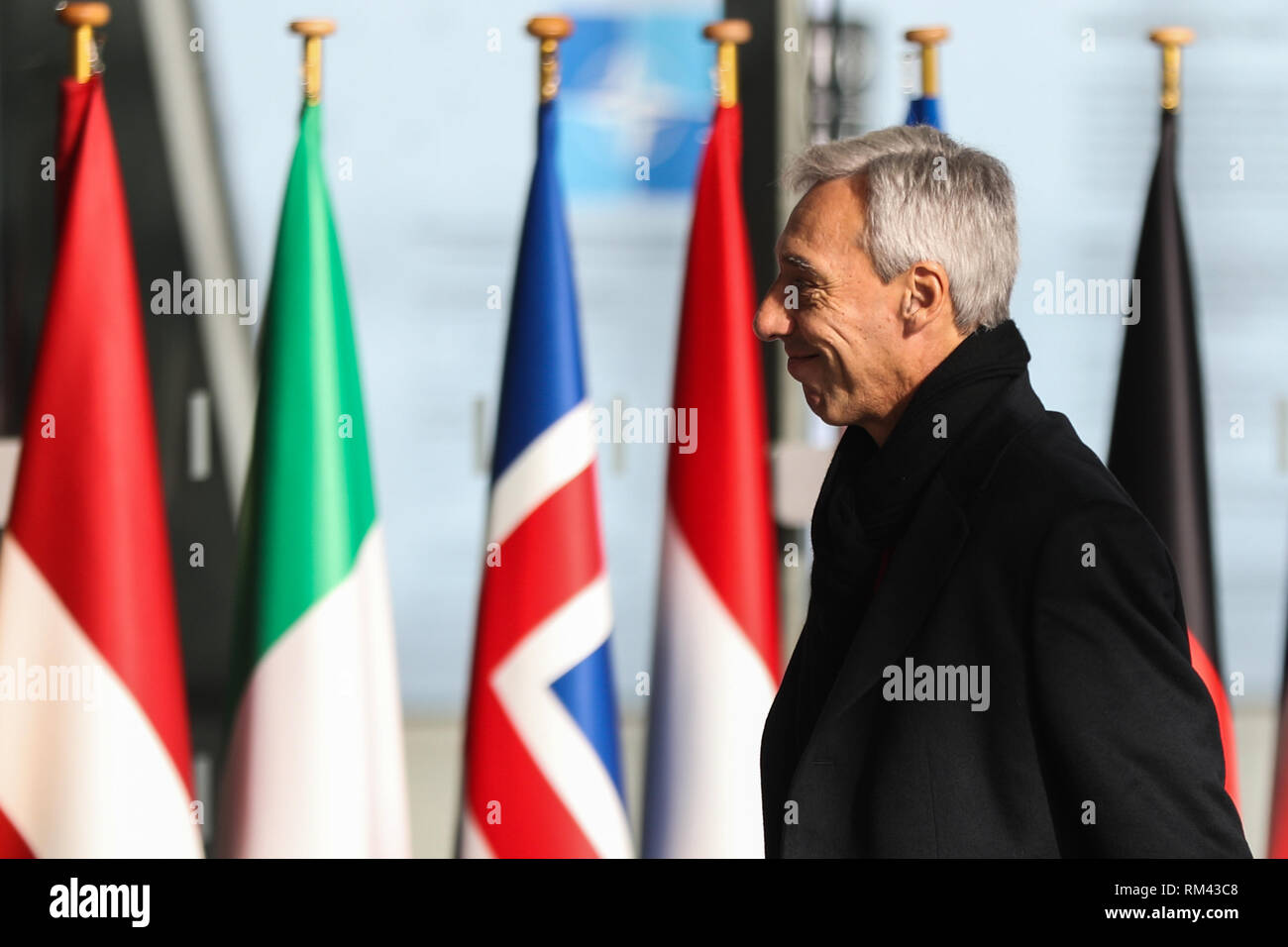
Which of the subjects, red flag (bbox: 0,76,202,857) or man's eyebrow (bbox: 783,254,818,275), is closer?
man's eyebrow (bbox: 783,254,818,275)

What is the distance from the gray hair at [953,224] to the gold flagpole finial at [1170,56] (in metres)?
1.93

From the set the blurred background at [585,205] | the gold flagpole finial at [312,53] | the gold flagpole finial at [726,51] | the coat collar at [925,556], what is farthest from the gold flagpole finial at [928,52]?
the coat collar at [925,556]

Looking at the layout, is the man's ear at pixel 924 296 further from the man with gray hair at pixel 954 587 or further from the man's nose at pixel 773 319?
the man's nose at pixel 773 319

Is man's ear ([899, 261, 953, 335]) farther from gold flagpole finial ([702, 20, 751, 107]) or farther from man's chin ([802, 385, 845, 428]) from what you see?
gold flagpole finial ([702, 20, 751, 107])

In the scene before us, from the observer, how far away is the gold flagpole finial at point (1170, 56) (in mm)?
3006

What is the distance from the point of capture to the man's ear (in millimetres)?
1307

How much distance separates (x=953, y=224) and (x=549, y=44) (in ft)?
6.16

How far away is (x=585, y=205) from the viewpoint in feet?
11.1

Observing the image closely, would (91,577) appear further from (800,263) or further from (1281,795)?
(1281,795)

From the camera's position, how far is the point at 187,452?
3316mm

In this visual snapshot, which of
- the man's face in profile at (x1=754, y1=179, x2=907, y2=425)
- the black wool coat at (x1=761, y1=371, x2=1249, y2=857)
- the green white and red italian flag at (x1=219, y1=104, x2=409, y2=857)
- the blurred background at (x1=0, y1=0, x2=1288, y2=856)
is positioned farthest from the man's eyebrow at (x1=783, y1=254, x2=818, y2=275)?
the blurred background at (x1=0, y1=0, x2=1288, y2=856)

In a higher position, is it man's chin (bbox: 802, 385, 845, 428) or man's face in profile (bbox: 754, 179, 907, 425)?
man's face in profile (bbox: 754, 179, 907, 425)

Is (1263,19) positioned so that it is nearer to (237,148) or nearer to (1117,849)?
(237,148)

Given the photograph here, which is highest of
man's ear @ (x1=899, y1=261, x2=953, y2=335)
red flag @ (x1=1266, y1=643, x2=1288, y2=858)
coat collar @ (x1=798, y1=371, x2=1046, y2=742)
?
man's ear @ (x1=899, y1=261, x2=953, y2=335)
